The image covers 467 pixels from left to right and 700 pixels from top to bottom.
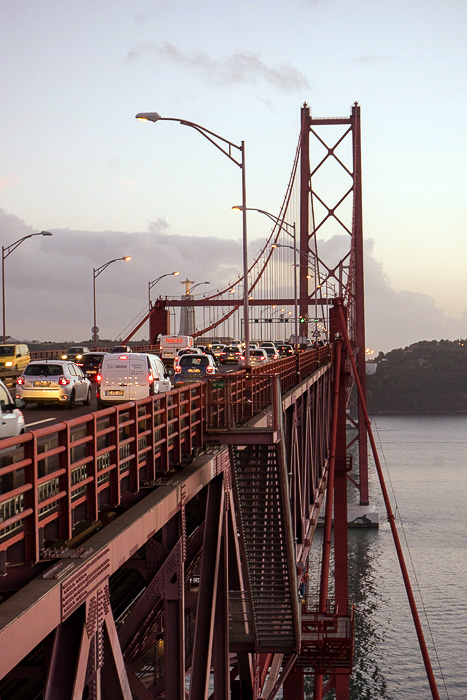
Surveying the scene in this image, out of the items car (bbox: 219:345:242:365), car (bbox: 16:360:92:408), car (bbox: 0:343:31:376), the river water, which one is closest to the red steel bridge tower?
car (bbox: 16:360:92:408)

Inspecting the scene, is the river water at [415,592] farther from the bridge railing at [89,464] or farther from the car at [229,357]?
the bridge railing at [89,464]

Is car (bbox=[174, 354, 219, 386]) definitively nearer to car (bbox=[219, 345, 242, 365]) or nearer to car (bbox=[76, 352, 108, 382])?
car (bbox=[76, 352, 108, 382])

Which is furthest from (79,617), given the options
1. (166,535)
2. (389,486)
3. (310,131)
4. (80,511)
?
(389,486)

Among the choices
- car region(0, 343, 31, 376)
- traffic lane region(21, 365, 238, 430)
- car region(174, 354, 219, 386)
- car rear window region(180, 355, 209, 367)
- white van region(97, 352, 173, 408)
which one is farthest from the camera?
car region(0, 343, 31, 376)

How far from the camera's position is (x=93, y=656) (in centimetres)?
709

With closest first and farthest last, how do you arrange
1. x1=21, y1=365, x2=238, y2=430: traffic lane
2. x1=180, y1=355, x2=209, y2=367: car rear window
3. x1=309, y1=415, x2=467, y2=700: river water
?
x1=21, y1=365, x2=238, y2=430: traffic lane → x1=180, y1=355, x2=209, y2=367: car rear window → x1=309, y1=415, x2=467, y2=700: river water

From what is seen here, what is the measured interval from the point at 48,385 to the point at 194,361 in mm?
13313

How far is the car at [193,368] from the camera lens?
131ft

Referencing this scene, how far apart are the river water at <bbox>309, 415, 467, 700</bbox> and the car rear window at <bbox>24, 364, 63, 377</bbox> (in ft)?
68.3

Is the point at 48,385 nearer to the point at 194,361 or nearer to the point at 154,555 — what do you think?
the point at 194,361

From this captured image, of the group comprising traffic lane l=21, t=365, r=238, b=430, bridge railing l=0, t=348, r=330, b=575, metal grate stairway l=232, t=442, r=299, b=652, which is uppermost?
bridge railing l=0, t=348, r=330, b=575

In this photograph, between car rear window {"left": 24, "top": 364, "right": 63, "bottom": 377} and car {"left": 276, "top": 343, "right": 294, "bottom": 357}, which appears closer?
car rear window {"left": 24, "top": 364, "right": 63, "bottom": 377}

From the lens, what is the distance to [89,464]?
333 inches

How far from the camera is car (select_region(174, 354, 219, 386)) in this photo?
4006cm
